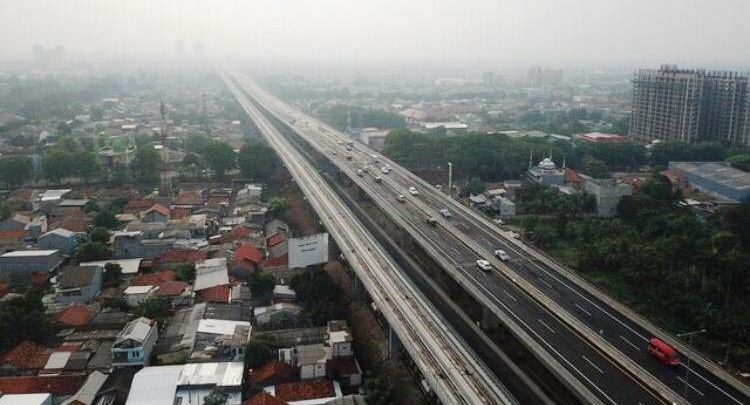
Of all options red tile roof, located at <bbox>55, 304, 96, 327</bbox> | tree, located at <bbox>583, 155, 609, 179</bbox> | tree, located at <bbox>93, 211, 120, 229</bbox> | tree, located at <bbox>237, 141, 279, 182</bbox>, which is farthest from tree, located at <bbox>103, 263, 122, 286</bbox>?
tree, located at <bbox>583, 155, 609, 179</bbox>

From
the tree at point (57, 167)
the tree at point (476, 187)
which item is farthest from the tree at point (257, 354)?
the tree at point (57, 167)

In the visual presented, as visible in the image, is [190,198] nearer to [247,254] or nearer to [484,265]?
[247,254]

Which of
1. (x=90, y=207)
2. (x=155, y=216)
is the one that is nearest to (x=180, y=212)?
(x=155, y=216)

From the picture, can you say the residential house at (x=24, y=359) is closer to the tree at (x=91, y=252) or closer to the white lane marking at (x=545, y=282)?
the tree at (x=91, y=252)

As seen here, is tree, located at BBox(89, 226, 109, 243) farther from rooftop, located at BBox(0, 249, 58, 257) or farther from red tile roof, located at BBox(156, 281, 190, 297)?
red tile roof, located at BBox(156, 281, 190, 297)

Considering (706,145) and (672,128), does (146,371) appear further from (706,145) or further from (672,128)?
(672,128)
